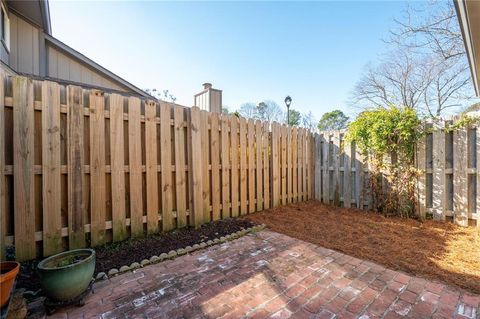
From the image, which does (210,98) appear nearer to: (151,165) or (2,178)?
(151,165)

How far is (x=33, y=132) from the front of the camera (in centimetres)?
245

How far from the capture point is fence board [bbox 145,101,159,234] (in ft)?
10.6

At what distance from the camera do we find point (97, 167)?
2.83m

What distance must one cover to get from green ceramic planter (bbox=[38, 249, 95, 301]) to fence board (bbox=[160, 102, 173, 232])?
4.90 ft

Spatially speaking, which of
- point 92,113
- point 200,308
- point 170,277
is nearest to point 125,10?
point 92,113

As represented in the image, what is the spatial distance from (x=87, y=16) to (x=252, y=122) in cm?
450

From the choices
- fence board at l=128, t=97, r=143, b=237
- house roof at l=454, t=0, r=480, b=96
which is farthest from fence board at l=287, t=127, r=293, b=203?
fence board at l=128, t=97, r=143, b=237

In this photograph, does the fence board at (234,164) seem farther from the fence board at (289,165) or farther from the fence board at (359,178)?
the fence board at (359,178)

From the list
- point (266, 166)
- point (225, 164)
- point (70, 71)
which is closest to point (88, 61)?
point (70, 71)

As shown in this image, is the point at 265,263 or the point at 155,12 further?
the point at 155,12

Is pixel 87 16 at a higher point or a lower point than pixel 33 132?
higher

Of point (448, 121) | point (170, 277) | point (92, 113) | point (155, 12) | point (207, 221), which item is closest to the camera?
point (170, 277)

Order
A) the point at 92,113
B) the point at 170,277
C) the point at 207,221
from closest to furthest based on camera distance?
the point at 170,277 < the point at 92,113 < the point at 207,221

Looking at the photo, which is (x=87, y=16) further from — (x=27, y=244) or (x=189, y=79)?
(x=189, y=79)
